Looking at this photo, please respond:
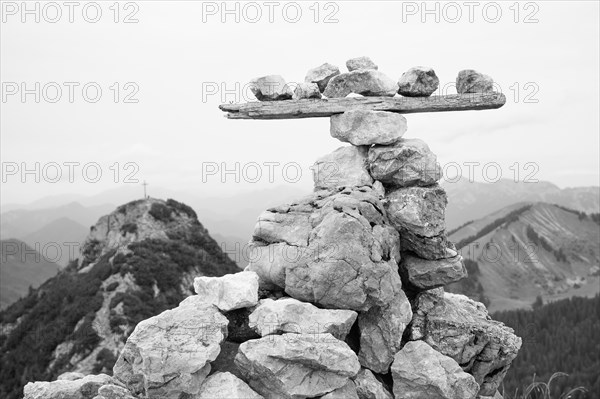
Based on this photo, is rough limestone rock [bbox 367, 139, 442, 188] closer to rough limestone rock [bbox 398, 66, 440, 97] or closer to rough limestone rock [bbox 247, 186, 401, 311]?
rough limestone rock [bbox 247, 186, 401, 311]

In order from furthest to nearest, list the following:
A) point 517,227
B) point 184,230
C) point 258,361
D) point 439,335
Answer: point 517,227 < point 184,230 < point 439,335 < point 258,361

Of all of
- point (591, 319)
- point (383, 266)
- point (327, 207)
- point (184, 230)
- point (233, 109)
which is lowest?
point (591, 319)

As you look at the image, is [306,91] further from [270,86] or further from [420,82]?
[420,82]

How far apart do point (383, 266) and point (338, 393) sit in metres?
3.42

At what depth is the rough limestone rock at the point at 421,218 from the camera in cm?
1341

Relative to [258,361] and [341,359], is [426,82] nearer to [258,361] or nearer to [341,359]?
[341,359]

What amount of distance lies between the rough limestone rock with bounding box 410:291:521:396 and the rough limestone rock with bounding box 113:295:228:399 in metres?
5.98

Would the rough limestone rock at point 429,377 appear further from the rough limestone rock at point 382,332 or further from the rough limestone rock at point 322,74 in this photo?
the rough limestone rock at point 322,74

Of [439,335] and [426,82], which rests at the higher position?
[426,82]

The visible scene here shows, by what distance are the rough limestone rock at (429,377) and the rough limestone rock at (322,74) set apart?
8.96 meters

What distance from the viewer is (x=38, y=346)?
44.3 meters

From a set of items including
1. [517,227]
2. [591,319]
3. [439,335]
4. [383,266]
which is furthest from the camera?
[517,227]

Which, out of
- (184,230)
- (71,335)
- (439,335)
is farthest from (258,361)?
(184,230)

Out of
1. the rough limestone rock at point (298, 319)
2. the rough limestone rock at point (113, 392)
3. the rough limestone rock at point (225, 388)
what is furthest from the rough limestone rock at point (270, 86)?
the rough limestone rock at point (113, 392)
